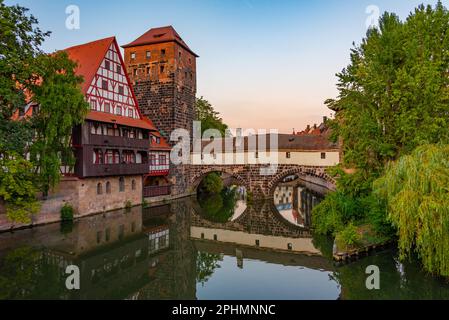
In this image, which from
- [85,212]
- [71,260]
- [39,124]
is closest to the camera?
[71,260]

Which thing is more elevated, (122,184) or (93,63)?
(93,63)

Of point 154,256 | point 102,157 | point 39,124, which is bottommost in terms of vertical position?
point 154,256

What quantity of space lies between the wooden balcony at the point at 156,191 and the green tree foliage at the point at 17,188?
12.3 m

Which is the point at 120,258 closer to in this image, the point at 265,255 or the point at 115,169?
the point at 265,255

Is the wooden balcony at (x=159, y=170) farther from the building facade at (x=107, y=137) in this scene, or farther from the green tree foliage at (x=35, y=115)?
the green tree foliage at (x=35, y=115)

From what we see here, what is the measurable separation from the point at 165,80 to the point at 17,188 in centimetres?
1944

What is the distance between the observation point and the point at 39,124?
1812cm

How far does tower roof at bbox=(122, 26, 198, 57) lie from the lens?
32.0 metres

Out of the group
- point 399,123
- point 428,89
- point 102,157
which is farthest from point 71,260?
point 428,89

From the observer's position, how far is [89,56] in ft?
78.0

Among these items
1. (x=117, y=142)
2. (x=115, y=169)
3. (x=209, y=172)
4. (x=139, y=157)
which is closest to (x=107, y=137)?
(x=117, y=142)

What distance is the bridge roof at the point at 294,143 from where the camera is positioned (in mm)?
28005
